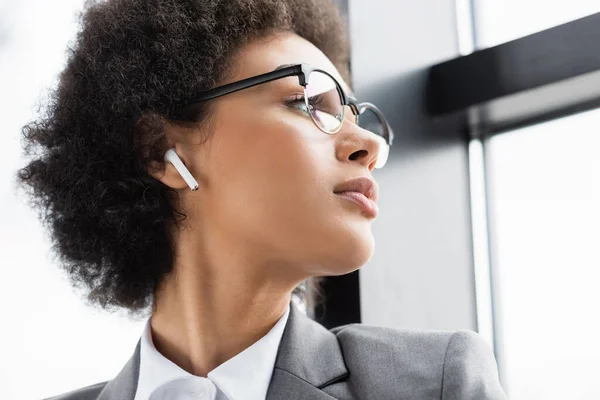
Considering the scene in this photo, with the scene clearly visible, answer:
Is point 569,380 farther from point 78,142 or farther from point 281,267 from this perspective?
point 78,142

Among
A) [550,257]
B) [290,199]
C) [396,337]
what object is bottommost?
[396,337]

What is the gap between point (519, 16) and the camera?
1.81 metres

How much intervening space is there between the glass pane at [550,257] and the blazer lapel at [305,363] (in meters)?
0.45

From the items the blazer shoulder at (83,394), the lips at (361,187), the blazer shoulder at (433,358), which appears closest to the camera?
the blazer shoulder at (433,358)

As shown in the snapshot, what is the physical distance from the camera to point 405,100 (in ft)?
6.11

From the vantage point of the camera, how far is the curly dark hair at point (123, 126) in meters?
1.56

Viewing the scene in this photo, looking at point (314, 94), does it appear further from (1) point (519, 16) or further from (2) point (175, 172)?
(1) point (519, 16)

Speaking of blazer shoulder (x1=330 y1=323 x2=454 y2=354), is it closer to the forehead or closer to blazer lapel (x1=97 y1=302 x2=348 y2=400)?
blazer lapel (x1=97 y1=302 x2=348 y2=400)

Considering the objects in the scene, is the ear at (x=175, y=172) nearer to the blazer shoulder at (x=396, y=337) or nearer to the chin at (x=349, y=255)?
the chin at (x=349, y=255)

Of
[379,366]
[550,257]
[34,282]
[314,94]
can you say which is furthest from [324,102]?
[34,282]

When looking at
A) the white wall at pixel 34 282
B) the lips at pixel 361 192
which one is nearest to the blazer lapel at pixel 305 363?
the lips at pixel 361 192

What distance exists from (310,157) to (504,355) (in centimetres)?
69

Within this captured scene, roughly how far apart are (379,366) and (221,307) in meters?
0.32

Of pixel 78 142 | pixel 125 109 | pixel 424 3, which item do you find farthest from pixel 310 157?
pixel 424 3
